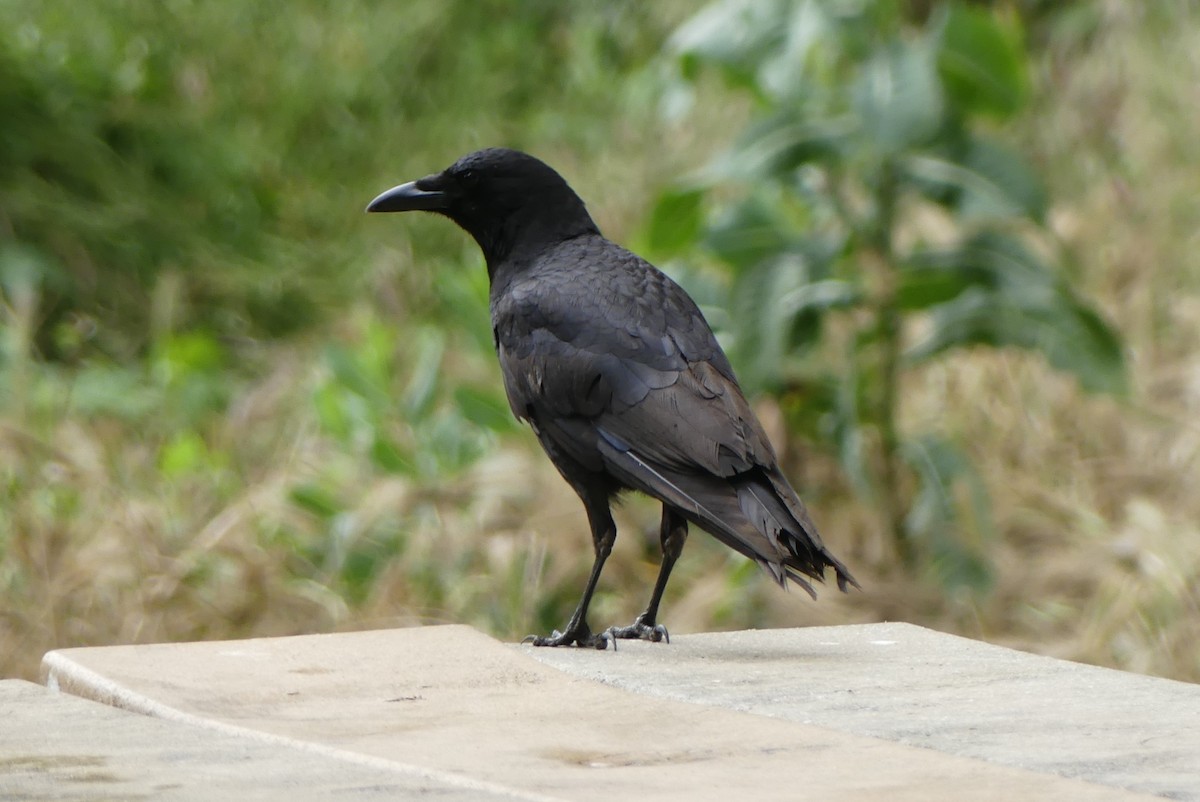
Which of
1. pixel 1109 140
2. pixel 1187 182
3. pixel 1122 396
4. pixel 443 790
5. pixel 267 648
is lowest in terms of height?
pixel 443 790

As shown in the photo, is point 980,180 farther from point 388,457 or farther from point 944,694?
point 944,694

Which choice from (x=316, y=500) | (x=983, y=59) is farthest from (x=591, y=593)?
(x=983, y=59)

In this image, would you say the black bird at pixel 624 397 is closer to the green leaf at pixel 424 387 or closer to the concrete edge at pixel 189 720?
the concrete edge at pixel 189 720

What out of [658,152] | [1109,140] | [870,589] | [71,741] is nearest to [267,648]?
[71,741]

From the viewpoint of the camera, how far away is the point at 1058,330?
5.39 metres

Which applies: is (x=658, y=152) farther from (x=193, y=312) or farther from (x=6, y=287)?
(x=6, y=287)

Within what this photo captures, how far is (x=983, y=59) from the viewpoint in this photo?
5.44m

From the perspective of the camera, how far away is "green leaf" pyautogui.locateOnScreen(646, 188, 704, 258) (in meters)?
5.64

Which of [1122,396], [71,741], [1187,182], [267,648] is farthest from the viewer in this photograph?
[1187,182]

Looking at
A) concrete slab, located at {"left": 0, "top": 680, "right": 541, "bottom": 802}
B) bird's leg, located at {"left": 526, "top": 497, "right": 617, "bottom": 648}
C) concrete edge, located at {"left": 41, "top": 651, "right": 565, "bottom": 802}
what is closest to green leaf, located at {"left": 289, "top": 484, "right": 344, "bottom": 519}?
bird's leg, located at {"left": 526, "top": 497, "right": 617, "bottom": 648}

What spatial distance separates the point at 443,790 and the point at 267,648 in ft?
4.01

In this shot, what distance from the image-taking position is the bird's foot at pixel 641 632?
3893 millimetres

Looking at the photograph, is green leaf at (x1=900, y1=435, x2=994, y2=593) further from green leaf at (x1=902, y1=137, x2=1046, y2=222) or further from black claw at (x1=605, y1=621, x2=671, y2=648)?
black claw at (x1=605, y1=621, x2=671, y2=648)

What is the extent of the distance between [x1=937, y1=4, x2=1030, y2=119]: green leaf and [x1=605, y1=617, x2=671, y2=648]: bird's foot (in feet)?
7.53
